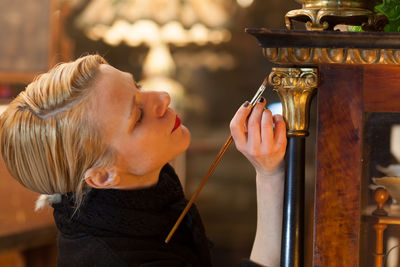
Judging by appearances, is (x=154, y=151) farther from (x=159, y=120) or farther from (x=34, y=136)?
(x=34, y=136)

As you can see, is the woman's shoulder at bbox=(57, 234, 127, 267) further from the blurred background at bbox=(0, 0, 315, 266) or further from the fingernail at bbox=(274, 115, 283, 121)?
the blurred background at bbox=(0, 0, 315, 266)

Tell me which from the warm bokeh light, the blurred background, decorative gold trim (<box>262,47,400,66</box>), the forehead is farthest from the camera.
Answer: the warm bokeh light

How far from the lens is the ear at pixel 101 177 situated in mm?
1149

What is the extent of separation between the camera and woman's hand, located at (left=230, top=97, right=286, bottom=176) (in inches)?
37.7

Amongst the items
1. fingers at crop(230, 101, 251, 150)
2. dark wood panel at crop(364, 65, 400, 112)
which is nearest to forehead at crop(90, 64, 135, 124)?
fingers at crop(230, 101, 251, 150)

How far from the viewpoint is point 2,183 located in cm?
282

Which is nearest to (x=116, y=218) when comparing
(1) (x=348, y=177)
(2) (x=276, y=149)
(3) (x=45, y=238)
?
(2) (x=276, y=149)

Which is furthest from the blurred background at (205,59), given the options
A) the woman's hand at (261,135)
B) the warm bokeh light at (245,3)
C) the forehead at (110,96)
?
the woman's hand at (261,135)

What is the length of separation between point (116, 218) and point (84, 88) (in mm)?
272

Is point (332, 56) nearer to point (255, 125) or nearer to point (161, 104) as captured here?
point (255, 125)

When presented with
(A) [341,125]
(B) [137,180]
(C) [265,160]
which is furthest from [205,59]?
(A) [341,125]

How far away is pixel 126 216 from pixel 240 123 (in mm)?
351

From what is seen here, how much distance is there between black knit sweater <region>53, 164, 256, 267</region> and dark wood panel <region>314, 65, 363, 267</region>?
0.38 meters

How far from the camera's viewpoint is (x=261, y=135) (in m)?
0.98
